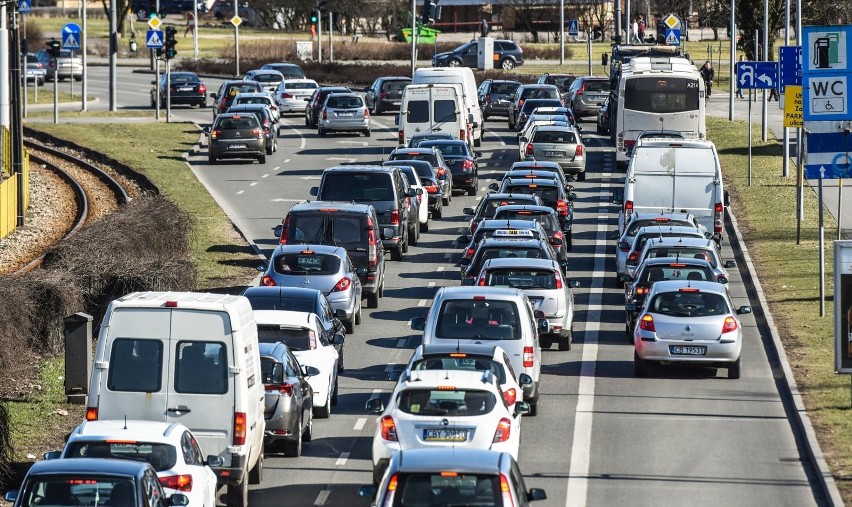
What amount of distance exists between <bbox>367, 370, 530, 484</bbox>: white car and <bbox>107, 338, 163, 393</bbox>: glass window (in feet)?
7.46

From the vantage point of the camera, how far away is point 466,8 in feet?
429

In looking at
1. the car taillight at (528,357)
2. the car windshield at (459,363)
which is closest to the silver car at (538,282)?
the car taillight at (528,357)

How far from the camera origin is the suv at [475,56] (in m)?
90.0

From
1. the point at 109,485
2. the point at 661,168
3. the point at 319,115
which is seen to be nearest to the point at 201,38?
the point at 319,115

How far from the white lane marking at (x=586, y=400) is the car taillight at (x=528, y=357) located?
0.92m

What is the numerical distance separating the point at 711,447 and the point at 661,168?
15.9 metres

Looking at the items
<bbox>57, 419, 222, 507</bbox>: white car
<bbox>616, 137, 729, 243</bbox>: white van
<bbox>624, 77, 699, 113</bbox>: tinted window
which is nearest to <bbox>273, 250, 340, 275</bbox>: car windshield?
<bbox>616, 137, 729, 243</bbox>: white van

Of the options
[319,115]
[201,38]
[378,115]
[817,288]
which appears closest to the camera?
[817,288]

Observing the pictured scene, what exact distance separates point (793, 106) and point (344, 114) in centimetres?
2680

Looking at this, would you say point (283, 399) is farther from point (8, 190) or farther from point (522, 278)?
point (8, 190)

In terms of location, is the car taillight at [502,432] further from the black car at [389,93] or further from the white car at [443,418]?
the black car at [389,93]

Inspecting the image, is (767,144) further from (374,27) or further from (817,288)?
(374,27)

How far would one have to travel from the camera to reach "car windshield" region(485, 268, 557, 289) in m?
25.7

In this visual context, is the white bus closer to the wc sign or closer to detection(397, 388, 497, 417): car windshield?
the wc sign
